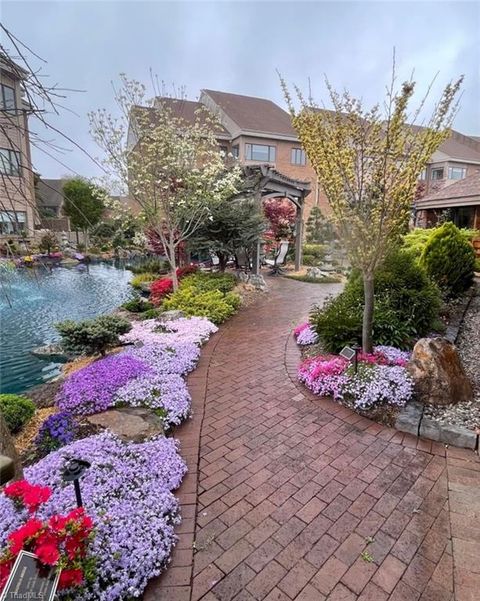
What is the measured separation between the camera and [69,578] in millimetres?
1604

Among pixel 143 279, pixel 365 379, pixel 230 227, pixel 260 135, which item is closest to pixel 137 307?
pixel 230 227

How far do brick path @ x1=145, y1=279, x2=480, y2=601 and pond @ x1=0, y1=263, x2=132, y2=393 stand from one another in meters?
2.00

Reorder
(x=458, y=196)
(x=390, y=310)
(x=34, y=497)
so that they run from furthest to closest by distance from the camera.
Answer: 1. (x=458, y=196)
2. (x=390, y=310)
3. (x=34, y=497)

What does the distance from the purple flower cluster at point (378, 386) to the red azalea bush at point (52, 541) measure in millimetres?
2863

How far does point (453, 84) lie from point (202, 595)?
4.84 metres

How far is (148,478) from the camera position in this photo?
2.63 m

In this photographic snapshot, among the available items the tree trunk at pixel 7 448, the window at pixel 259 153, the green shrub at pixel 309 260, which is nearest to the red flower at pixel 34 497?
the tree trunk at pixel 7 448

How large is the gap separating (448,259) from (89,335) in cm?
708

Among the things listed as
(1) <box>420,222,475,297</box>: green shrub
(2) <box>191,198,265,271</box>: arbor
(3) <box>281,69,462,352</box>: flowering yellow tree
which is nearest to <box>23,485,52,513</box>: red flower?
(3) <box>281,69,462,352</box>: flowering yellow tree

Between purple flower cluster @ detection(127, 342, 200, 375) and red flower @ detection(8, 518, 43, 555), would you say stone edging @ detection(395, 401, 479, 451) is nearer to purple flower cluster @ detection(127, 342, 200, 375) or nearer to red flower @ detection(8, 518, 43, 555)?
purple flower cluster @ detection(127, 342, 200, 375)

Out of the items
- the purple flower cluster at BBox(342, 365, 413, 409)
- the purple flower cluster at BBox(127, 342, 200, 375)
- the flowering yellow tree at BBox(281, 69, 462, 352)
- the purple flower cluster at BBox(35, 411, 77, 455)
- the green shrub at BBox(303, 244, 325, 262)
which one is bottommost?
the purple flower cluster at BBox(35, 411, 77, 455)

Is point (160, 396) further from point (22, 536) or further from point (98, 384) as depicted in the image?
point (22, 536)

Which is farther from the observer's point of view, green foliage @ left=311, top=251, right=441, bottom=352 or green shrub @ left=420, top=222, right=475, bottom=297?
green shrub @ left=420, top=222, right=475, bottom=297

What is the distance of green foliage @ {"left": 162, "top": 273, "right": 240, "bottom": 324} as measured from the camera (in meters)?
7.63
